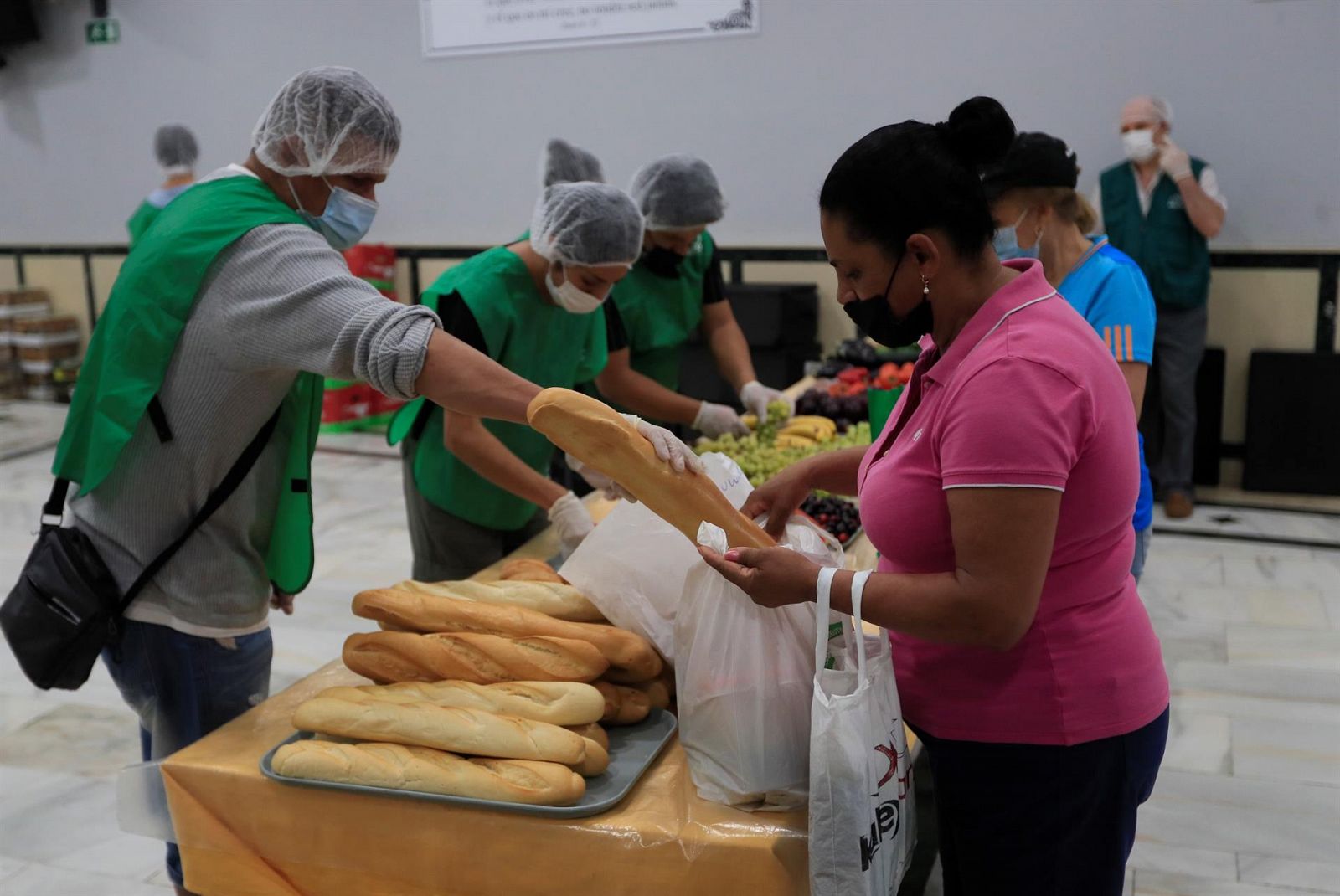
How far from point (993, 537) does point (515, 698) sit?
751mm

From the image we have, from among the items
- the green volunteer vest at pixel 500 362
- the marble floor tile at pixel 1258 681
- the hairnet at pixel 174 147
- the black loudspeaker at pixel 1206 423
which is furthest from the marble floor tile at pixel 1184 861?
the hairnet at pixel 174 147

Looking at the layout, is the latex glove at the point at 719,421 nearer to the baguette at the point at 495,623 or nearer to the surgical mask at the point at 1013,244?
the surgical mask at the point at 1013,244

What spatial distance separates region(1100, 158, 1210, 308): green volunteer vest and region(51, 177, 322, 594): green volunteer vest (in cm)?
511

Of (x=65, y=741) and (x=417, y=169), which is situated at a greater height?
(x=417, y=169)

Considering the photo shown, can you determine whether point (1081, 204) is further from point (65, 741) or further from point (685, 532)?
point (65, 741)

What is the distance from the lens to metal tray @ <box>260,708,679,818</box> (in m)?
1.51

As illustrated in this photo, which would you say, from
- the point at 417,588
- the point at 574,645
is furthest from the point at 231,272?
the point at 574,645

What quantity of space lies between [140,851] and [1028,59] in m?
5.68

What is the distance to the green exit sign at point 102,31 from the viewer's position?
8.58 m

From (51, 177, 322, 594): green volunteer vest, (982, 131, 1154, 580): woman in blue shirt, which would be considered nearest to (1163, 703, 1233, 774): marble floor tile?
(982, 131, 1154, 580): woman in blue shirt

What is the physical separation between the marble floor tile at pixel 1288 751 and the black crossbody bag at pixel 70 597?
290 cm

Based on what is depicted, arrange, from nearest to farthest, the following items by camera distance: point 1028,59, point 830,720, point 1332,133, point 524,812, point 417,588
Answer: point 830,720, point 524,812, point 417,588, point 1332,133, point 1028,59

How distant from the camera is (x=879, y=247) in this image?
1.35m

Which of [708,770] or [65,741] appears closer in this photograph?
[708,770]
